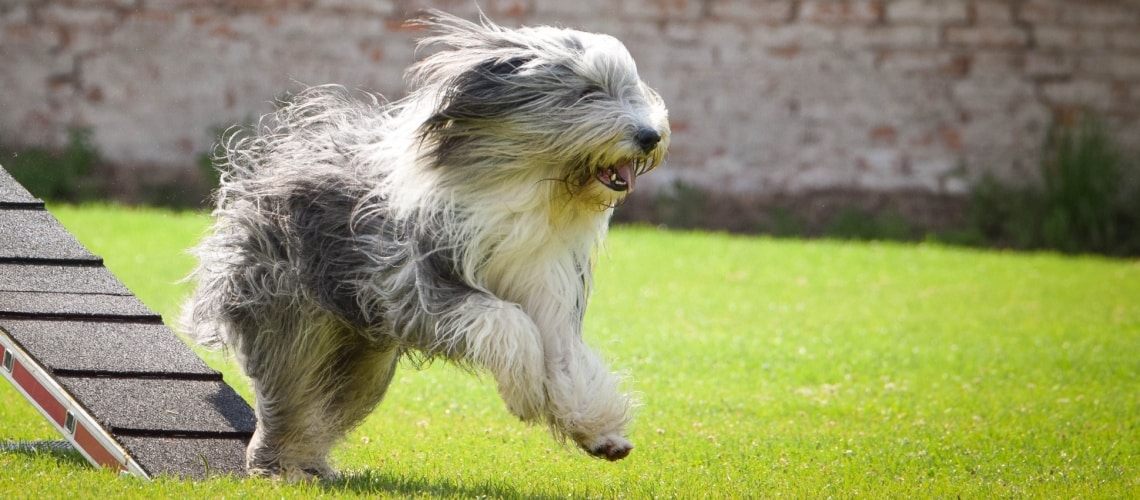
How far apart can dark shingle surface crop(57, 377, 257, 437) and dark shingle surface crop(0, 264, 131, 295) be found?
55 centimetres

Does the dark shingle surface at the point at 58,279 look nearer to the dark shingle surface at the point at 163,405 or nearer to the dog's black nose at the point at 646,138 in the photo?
the dark shingle surface at the point at 163,405

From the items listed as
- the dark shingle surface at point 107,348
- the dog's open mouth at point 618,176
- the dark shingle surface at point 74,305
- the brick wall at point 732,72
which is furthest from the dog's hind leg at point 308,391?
the brick wall at point 732,72

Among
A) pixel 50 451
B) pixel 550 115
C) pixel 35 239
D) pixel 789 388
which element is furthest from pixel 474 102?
pixel 789 388

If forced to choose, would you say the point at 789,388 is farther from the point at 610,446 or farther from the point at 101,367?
the point at 101,367

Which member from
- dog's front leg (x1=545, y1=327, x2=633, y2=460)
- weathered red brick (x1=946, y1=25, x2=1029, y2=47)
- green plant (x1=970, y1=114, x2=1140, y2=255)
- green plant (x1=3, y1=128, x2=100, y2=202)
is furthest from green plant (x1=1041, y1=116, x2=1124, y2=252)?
dog's front leg (x1=545, y1=327, x2=633, y2=460)

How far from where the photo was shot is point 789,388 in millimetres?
7086

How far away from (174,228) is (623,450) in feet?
27.7

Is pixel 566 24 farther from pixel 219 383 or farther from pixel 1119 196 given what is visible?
pixel 219 383

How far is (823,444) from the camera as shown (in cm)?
575

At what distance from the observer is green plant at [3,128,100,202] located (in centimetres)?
1270

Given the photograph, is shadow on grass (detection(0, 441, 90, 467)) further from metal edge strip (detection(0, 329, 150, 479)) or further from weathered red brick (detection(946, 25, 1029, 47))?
weathered red brick (detection(946, 25, 1029, 47))

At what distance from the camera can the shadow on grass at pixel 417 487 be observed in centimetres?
448

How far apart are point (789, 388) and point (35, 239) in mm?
3753

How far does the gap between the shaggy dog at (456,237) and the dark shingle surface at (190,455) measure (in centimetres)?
7
